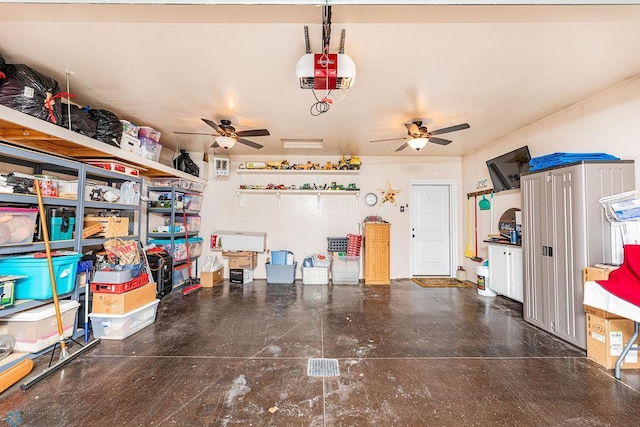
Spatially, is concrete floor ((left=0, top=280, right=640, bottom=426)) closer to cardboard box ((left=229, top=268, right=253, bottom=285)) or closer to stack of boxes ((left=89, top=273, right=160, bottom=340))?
stack of boxes ((left=89, top=273, right=160, bottom=340))

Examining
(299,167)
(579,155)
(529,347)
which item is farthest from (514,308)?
(299,167)

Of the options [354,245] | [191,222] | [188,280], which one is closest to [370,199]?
[354,245]

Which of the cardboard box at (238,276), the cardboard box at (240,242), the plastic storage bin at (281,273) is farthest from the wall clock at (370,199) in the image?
the cardboard box at (238,276)

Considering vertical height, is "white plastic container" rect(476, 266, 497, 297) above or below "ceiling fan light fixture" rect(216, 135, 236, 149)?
below

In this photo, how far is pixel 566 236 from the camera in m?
2.58

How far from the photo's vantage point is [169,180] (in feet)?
15.1

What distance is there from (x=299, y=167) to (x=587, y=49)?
413 centimetres

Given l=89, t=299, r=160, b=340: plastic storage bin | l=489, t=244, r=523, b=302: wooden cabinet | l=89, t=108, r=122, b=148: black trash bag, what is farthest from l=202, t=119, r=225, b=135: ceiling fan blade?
l=489, t=244, r=523, b=302: wooden cabinet

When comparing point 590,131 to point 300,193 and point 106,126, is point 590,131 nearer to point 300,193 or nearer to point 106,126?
point 300,193

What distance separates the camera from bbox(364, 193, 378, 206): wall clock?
5492 millimetres

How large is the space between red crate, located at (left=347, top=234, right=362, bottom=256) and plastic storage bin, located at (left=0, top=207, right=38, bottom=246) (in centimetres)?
433

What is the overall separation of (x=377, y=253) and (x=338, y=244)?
2.65 ft

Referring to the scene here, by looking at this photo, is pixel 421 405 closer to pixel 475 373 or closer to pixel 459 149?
pixel 475 373

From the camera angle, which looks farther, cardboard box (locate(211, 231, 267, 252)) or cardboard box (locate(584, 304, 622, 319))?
cardboard box (locate(211, 231, 267, 252))
